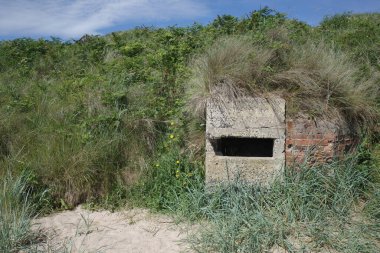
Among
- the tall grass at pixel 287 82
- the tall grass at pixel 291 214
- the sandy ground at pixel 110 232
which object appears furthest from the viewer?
the tall grass at pixel 287 82

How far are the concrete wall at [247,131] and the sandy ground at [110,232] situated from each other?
Answer: 35.4 inches

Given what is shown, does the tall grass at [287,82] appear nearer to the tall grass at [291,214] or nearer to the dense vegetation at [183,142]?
the dense vegetation at [183,142]

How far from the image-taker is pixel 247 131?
493 centimetres

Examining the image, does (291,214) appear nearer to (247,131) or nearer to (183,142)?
(247,131)

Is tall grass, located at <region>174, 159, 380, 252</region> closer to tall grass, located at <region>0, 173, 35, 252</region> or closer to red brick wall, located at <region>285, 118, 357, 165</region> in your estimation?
red brick wall, located at <region>285, 118, 357, 165</region>

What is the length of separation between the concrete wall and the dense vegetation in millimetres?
209

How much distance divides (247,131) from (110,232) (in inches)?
81.4

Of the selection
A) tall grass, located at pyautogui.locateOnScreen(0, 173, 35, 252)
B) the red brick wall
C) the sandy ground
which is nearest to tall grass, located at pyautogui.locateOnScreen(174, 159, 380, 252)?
the red brick wall

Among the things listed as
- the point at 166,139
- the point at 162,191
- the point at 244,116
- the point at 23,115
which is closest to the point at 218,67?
the point at 244,116

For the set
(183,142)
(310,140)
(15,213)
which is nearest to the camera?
(15,213)

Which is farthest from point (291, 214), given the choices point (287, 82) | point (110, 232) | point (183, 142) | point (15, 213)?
point (15, 213)

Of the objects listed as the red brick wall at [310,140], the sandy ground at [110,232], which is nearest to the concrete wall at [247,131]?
the red brick wall at [310,140]

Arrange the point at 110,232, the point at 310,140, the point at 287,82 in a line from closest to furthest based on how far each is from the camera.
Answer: the point at 110,232 → the point at 310,140 → the point at 287,82

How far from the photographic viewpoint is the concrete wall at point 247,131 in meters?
4.89
